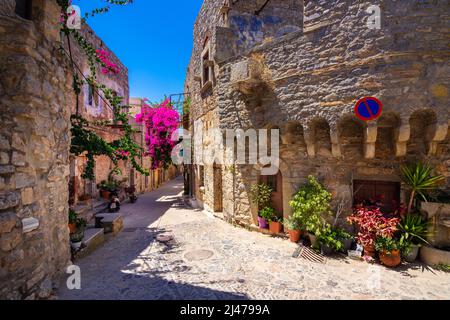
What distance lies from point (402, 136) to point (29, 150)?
709cm

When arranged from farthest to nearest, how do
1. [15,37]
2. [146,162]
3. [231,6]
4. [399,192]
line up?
[146,162], [231,6], [399,192], [15,37]

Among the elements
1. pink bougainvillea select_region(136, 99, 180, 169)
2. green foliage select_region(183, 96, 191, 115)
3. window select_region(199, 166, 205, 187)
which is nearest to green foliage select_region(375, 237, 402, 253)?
window select_region(199, 166, 205, 187)

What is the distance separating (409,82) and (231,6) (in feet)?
22.7

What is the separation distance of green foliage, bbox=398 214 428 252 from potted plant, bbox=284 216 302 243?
91.6 inches

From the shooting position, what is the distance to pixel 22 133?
314 centimetres

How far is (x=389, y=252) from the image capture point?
477 centimetres

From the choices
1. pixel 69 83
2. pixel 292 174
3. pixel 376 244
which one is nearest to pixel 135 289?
pixel 69 83

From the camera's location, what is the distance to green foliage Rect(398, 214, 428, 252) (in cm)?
488

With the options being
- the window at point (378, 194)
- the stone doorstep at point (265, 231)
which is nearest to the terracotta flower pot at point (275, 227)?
the stone doorstep at point (265, 231)

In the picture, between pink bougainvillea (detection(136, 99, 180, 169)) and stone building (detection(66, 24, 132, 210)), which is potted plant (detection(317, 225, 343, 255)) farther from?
pink bougainvillea (detection(136, 99, 180, 169))

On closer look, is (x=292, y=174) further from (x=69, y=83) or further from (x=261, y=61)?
(x=69, y=83)

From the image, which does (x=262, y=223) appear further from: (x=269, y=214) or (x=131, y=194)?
(x=131, y=194)

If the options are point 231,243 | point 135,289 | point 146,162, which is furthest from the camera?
point 146,162

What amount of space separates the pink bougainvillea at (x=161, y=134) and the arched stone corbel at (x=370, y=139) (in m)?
10.2
